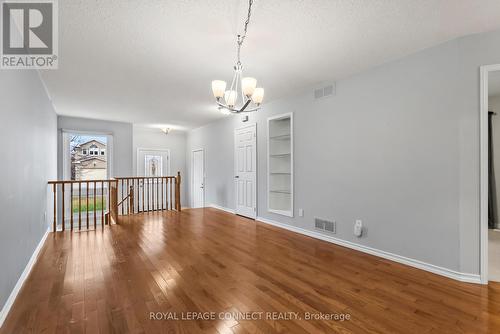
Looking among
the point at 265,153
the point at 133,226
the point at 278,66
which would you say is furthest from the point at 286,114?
the point at 133,226

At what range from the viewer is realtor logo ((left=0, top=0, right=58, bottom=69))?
2.11 m

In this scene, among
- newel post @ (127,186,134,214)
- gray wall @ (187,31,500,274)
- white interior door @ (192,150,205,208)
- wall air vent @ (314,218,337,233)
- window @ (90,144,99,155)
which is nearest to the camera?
gray wall @ (187,31,500,274)

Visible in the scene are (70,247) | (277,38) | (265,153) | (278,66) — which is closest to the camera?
(277,38)

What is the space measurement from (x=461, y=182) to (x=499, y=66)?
1.25 m

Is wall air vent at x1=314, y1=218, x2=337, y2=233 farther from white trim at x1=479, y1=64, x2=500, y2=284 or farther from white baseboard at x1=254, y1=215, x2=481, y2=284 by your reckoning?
white trim at x1=479, y1=64, x2=500, y2=284

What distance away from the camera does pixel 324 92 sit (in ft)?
13.2

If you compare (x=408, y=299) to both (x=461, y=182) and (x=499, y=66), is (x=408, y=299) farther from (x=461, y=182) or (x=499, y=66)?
(x=499, y=66)

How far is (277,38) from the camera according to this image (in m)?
2.61

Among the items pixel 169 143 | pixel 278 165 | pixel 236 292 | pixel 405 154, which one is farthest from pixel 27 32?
pixel 169 143

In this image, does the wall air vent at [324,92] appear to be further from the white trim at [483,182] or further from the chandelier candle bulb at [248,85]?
the chandelier candle bulb at [248,85]

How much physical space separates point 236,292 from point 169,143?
770cm

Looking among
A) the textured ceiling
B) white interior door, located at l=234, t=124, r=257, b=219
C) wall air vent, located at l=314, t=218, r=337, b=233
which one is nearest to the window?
the textured ceiling

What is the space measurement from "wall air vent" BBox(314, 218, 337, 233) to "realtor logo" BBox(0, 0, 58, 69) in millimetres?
4250

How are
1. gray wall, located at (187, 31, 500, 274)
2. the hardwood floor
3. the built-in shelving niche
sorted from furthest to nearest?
the built-in shelving niche → gray wall, located at (187, 31, 500, 274) → the hardwood floor
